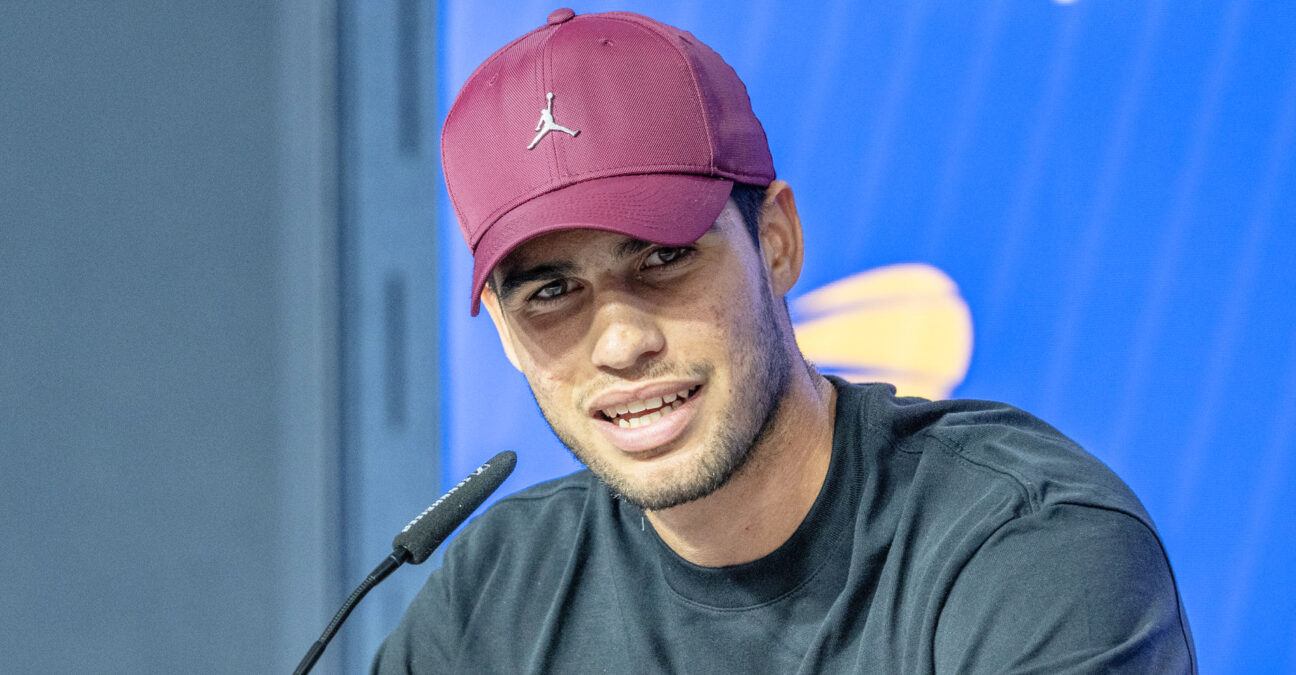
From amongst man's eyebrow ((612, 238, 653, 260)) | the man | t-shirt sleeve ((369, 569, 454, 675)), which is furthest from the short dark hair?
t-shirt sleeve ((369, 569, 454, 675))

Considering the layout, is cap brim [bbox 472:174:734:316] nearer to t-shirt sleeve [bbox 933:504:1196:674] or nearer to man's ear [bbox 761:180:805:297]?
man's ear [bbox 761:180:805:297]

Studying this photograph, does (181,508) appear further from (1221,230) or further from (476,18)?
(1221,230)

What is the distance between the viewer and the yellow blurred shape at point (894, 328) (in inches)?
59.8

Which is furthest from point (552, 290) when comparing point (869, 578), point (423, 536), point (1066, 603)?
point (1066, 603)

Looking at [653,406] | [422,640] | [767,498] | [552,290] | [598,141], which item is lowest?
[422,640]

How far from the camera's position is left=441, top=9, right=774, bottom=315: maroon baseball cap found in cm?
101

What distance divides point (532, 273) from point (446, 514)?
230 millimetres

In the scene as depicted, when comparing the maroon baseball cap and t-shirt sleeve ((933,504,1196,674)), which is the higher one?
the maroon baseball cap

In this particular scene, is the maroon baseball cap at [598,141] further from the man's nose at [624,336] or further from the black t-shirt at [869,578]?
the black t-shirt at [869,578]

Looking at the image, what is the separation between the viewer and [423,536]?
107 centimetres

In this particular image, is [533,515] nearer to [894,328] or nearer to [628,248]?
[628,248]

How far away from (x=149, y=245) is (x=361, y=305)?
1.17 ft

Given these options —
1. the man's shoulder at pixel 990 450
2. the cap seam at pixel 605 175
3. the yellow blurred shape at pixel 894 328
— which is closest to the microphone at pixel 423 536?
the cap seam at pixel 605 175

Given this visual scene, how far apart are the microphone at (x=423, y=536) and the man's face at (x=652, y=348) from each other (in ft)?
0.38
